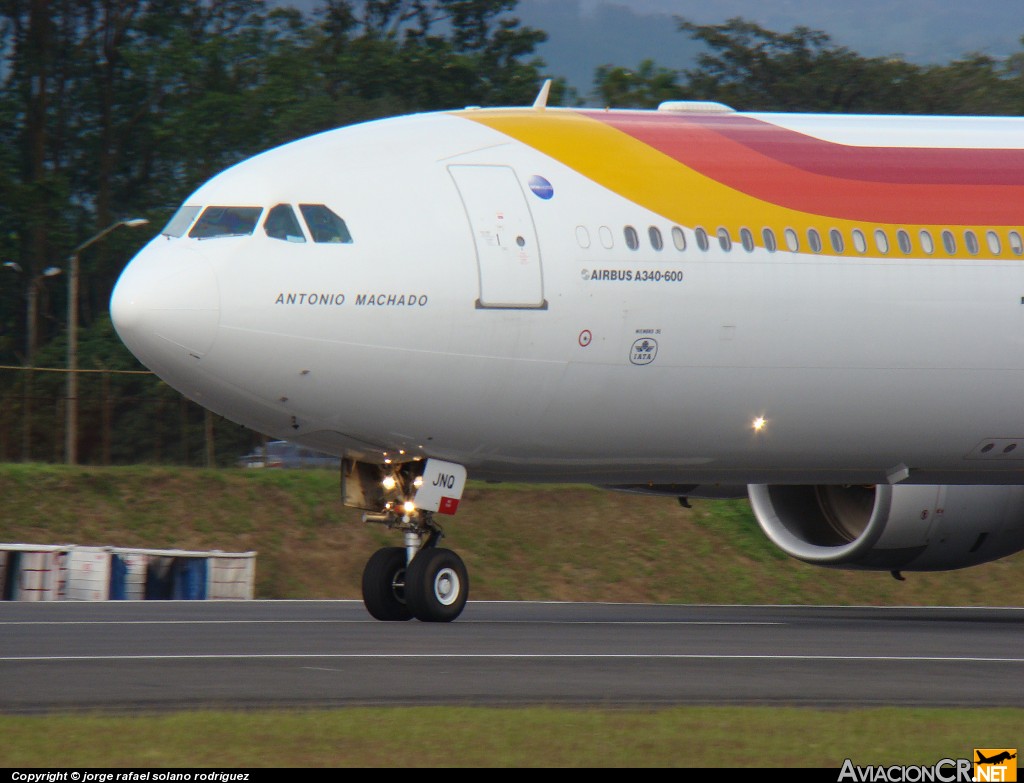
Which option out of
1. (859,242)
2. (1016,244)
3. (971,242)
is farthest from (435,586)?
(1016,244)

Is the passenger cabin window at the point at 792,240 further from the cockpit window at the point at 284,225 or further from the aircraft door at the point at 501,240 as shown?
the cockpit window at the point at 284,225

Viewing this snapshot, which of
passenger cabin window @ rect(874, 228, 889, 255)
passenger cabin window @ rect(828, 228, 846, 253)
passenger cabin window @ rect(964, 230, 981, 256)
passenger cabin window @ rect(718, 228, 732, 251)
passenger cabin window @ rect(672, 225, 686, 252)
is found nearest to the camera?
passenger cabin window @ rect(672, 225, 686, 252)

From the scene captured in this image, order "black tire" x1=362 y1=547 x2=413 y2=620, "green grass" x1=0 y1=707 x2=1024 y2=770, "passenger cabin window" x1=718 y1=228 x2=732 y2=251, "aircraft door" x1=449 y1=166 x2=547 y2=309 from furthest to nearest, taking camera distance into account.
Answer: "passenger cabin window" x1=718 y1=228 x2=732 y2=251
"black tire" x1=362 y1=547 x2=413 y2=620
"aircraft door" x1=449 y1=166 x2=547 y2=309
"green grass" x1=0 y1=707 x2=1024 y2=770

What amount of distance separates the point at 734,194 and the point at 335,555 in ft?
50.5

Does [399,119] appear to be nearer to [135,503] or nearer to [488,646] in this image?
[488,646]

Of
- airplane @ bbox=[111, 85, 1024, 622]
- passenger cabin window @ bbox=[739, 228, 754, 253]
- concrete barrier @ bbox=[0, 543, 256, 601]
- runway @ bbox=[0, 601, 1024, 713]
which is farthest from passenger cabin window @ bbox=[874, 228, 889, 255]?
concrete barrier @ bbox=[0, 543, 256, 601]

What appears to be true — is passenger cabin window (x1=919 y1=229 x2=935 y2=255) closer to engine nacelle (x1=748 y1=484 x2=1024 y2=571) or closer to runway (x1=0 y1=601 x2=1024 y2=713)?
engine nacelle (x1=748 y1=484 x2=1024 y2=571)

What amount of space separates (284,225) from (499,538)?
52.5ft

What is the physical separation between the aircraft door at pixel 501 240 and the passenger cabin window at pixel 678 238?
4.83 ft

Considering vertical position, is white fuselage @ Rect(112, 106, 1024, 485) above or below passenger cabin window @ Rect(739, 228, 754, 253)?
below

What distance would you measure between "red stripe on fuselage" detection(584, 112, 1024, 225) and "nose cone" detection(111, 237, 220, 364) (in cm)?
469

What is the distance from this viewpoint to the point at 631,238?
17.1m

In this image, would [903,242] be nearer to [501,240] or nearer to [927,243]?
[927,243]

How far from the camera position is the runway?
1043 cm
